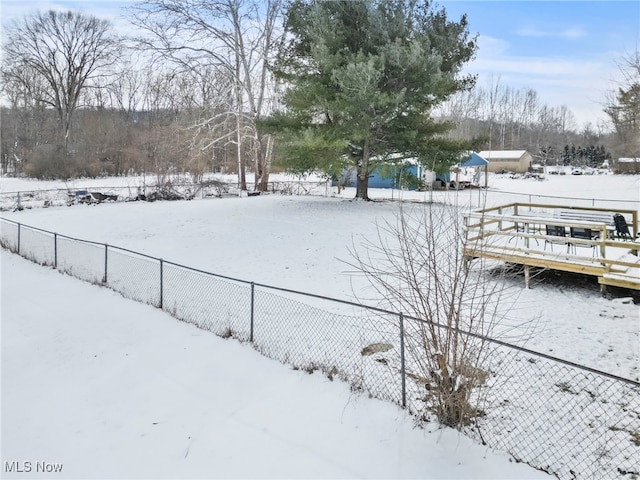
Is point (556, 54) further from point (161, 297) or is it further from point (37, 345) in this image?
point (37, 345)

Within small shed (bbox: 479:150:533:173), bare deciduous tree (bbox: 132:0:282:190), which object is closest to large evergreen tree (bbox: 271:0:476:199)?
bare deciduous tree (bbox: 132:0:282:190)

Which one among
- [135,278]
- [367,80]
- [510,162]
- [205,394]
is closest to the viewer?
[205,394]

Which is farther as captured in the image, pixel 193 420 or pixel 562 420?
pixel 562 420

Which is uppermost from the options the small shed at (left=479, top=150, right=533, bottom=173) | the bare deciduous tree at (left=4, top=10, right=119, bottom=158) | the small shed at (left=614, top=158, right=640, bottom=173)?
the bare deciduous tree at (left=4, top=10, right=119, bottom=158)

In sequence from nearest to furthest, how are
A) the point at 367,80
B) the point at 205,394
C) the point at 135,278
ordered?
the point at 205,394 → the point at 135,278 → the point at 367,80

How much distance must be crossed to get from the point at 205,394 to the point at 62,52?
1752 inches

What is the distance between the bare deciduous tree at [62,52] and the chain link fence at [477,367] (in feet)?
119

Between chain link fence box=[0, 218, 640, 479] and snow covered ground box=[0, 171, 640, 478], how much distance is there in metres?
0.31

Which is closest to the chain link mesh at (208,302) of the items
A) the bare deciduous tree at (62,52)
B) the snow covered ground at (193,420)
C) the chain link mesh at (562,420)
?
the snow covered ground at (193,420)

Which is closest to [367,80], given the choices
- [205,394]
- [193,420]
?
[205,394]

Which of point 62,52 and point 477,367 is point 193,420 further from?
point 62,52

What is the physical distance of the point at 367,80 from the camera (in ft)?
44.5

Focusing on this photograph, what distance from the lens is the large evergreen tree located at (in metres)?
14.5

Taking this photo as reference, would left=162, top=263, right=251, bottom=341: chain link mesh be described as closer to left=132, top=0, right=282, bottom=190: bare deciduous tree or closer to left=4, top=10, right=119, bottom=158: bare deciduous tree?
left=132, top=0, right=282, bottom=190: bare deciduous tree
